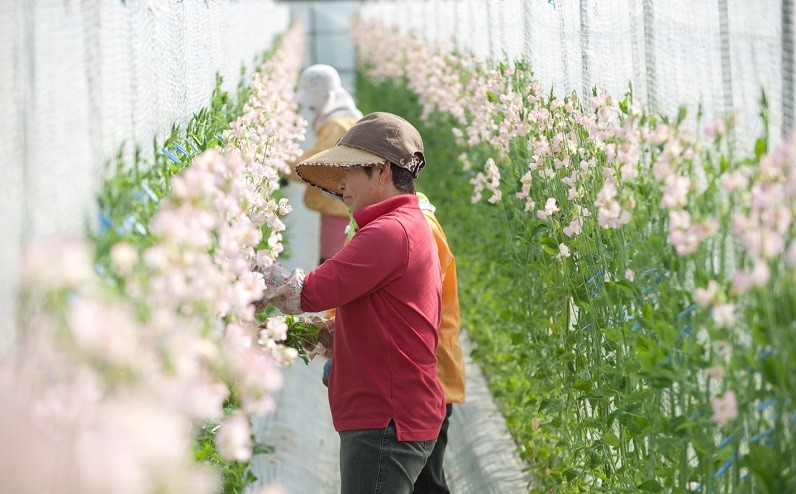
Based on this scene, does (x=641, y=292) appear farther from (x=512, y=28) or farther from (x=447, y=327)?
(x=512, y=28)

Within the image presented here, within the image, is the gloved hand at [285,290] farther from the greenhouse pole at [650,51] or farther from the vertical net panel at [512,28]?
the vertical net panel at [512,28]

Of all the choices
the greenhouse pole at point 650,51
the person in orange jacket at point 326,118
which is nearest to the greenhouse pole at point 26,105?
the greenhouse pole at point 650,51

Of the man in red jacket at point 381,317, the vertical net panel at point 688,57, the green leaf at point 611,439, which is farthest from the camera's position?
the green leaf at point 611,439

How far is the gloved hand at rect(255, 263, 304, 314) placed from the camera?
2449mm

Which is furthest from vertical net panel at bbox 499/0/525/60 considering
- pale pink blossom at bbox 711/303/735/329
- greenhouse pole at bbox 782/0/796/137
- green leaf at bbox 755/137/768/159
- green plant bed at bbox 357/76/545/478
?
pale pink blossom at bbox 711/303/735/329

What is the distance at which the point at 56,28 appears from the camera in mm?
1684

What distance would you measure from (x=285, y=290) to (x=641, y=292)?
781 millimetres

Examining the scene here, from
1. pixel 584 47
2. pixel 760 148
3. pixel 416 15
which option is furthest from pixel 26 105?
pixel 416 15

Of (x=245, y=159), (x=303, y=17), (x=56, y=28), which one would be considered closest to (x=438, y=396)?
(x=245, y=159)

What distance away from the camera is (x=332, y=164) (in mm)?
2617

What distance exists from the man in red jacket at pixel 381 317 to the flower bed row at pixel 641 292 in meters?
0.43

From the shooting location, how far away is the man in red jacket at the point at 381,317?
2451mm

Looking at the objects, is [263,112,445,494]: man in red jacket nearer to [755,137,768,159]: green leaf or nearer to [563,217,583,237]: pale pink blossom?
[563,217,583,237]: pale pink blossom

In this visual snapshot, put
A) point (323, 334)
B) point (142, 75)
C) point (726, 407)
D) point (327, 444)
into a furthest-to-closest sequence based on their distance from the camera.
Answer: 1. point (327, 444)
2. point (323, 334)
3. point (142, 75)
4. point (726, 407)
